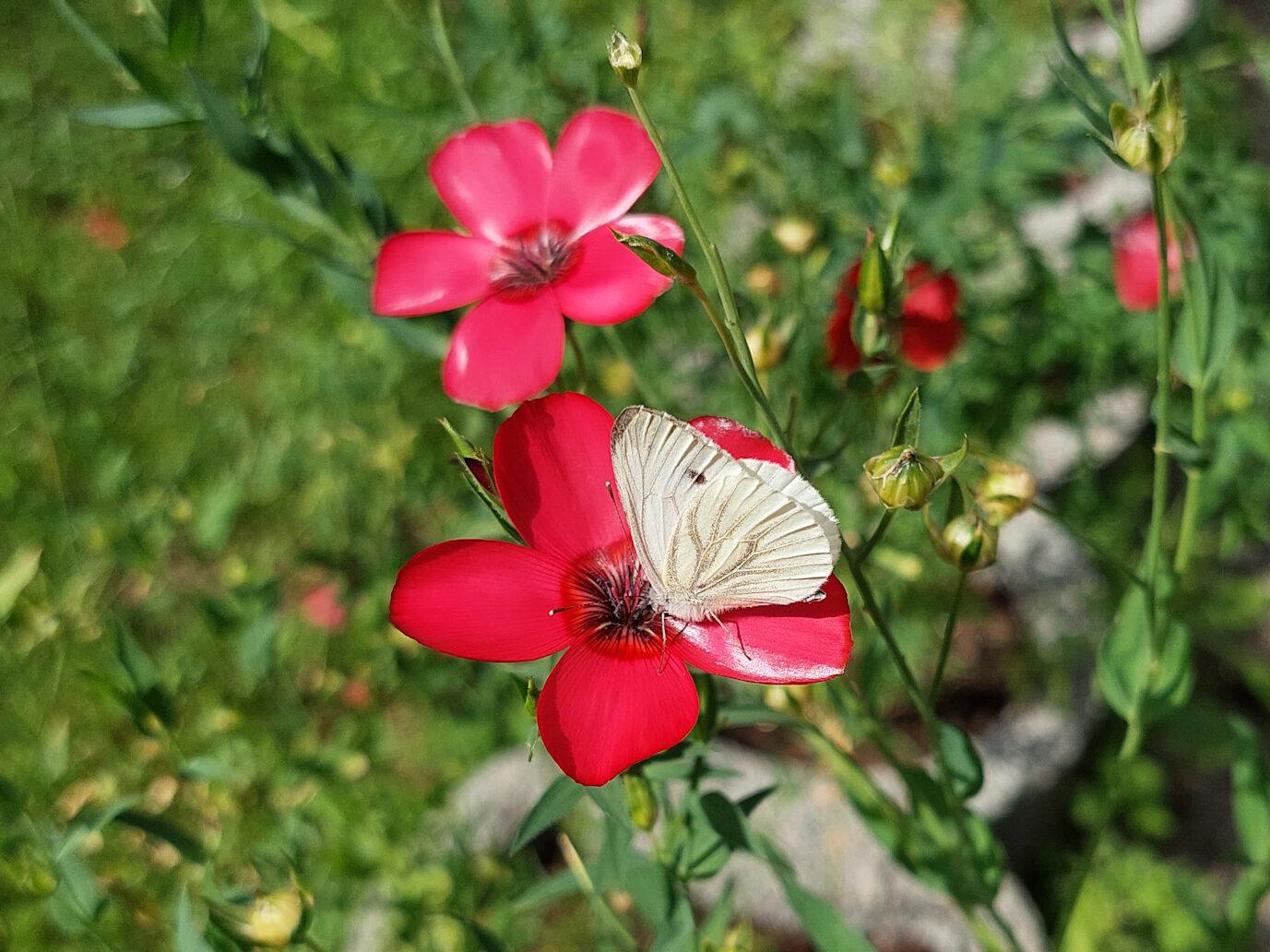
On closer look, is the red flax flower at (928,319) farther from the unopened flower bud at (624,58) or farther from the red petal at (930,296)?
the unopened flower bud at (624,58)

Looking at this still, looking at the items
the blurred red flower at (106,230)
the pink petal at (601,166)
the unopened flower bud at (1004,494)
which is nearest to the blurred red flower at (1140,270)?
the unopened flower bud at (1004,494)

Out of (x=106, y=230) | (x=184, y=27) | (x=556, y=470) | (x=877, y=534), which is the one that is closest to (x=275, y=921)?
(x=556, y=470)

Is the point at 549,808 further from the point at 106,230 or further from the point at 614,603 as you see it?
the point at 106,230

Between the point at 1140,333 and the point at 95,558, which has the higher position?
the point at 1140,333

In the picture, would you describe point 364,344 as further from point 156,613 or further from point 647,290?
point 647,290

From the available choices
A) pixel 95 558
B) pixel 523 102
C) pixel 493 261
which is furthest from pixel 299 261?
pixel 493 261

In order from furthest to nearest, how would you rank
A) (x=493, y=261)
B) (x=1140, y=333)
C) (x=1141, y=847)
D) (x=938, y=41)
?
(x=938, y=41), (x=1141, y=847), (x=1140, y=333), (x=493, y=261)
